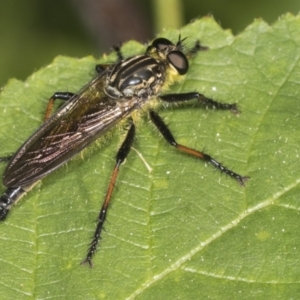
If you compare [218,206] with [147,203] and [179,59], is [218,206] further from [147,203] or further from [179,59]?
[179,59]

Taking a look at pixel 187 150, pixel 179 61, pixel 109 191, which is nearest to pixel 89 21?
pixel 179 61

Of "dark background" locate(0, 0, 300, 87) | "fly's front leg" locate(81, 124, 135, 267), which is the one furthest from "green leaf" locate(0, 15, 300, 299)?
"dark background" locate(0, 0, 300, 87)

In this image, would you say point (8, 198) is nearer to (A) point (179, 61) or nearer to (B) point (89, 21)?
(A) point (179, 61)

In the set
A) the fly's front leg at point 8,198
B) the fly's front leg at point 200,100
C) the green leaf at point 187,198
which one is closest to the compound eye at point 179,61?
the green leaf at point 187,198

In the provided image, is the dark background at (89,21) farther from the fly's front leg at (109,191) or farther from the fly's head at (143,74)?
the fly's front leg at (109,191)

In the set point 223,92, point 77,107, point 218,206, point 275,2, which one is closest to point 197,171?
point 218,206

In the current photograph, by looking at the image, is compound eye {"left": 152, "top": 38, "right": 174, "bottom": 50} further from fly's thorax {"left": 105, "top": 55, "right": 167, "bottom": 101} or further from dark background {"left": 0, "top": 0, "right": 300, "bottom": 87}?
dark background {"left": 0, "top": 0, "right": 300, "bottom": 87}
